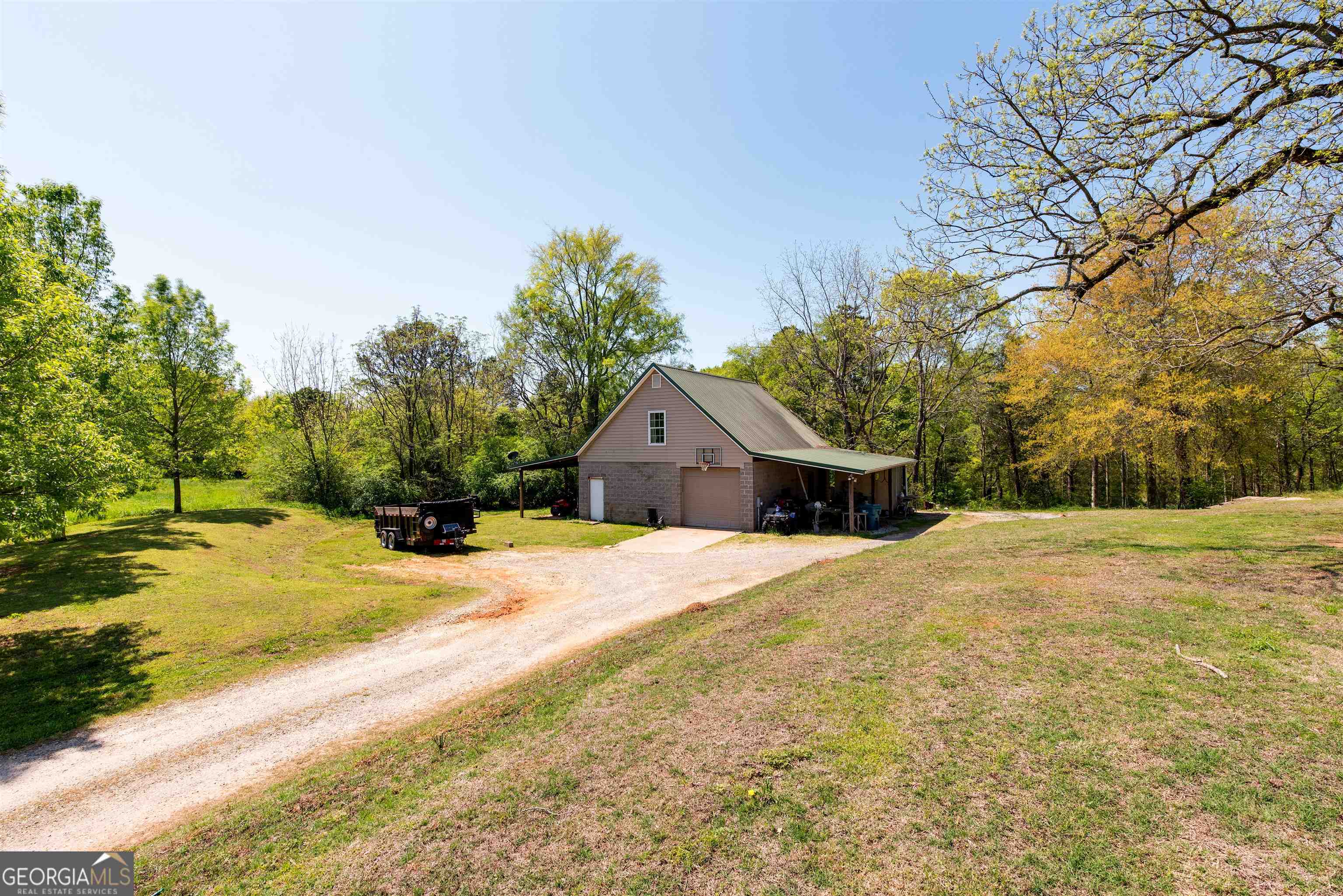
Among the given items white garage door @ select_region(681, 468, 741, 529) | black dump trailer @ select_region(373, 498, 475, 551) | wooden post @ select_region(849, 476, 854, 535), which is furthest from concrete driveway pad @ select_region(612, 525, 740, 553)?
black dump trailer @ select_region(373, 498, 475, 551)

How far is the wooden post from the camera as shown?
68.9ft

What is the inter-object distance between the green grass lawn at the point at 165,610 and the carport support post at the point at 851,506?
950 centimetres

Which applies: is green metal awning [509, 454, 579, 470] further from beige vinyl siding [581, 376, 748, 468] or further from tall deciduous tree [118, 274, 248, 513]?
tall deciduous tree [118, 274, 248, 513]

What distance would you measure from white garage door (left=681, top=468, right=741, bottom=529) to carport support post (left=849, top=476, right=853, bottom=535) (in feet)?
13.4

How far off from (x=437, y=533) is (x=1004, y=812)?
17.6 meters

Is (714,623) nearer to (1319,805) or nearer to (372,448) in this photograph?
(1319,805)

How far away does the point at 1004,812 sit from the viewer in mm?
3770

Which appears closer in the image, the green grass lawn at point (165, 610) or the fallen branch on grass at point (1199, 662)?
the fallen branch on grass at point (1199, 662)

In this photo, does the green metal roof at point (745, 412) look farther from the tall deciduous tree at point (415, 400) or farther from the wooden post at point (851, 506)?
the tall deciduous tree at point (415, 400)

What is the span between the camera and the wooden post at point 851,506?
2100cm

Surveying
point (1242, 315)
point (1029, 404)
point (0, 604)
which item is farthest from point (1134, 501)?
point (0, 604)

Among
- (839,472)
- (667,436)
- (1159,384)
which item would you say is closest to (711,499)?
(667,436)

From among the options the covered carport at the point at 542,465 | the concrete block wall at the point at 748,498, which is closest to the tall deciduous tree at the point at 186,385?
the covered carport at the point at 542,465
